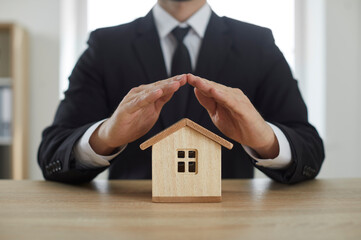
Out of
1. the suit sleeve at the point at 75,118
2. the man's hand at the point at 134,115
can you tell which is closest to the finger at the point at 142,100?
the man's hand at the point at 134,115

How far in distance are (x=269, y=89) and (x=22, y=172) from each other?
7.73 feet

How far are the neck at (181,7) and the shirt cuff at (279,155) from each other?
0.65 meters

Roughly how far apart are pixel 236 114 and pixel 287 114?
53 cm

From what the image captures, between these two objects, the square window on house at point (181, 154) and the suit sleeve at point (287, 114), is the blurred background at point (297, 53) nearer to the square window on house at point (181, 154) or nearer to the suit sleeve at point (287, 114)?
the suit sleeve at point (287, 114)

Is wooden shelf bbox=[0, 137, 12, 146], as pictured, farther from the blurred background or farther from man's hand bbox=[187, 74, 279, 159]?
man's hand bbox=[187, 74, 279, 159]

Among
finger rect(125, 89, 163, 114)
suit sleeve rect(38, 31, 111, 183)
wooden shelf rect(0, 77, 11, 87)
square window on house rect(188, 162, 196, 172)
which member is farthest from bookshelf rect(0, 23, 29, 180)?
square window on house rect(188, 162, 196, 172)

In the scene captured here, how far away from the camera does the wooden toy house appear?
2.74 feet

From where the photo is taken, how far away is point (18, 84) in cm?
312

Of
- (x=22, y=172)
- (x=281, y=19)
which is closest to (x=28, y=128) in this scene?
(x=22, y=172)

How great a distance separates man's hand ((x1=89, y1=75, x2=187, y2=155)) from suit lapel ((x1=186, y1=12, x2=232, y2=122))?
0.45 meters

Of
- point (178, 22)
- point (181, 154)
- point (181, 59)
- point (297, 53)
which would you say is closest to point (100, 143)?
point (181, 154)

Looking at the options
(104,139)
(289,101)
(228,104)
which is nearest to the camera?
(228,104)

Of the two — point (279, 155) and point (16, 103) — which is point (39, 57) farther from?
point (279, 155)

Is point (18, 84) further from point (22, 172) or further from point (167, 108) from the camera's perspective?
point (167, 108)
